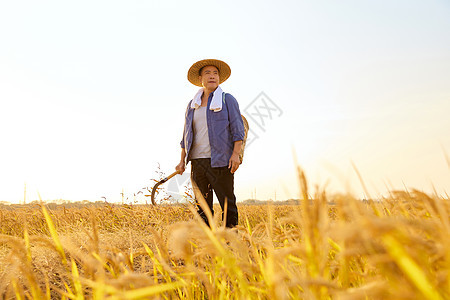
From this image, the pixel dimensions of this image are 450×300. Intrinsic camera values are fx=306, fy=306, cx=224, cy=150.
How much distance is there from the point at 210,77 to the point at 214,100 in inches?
20.8

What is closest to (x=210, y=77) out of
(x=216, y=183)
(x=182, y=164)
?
(x=182, y=164)

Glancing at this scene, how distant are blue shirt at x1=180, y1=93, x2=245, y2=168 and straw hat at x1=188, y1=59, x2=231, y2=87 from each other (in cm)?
66

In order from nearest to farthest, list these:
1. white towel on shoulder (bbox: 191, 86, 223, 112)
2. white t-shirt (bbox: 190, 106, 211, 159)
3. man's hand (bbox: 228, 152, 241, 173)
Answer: man's hand (bbox: 228, 152, 241, 173), white towel on shoulder (bbox: 191, 86, 223, 112), white t-shirt (bbox: 190, 106, 211, 159)

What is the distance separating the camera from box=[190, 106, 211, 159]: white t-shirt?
426cm

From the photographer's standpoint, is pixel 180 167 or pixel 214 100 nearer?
pixel 214 100

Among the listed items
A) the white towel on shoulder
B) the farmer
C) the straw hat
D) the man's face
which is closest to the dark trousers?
the farmer

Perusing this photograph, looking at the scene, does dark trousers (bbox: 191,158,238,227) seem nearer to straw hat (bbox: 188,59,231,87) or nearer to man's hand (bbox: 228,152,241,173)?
man's hand (bbox: 228,152,241,173)

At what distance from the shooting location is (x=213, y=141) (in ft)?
13.5

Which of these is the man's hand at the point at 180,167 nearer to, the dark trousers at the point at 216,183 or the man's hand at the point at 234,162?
the dark trousers at the point at 216,183

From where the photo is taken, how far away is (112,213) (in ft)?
18.0

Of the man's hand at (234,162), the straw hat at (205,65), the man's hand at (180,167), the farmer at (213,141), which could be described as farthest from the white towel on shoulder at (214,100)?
the man's hand at (180,167)

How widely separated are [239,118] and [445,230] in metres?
3.68

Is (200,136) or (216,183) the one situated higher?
(200,136)

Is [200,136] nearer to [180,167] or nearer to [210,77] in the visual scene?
[180,167]
